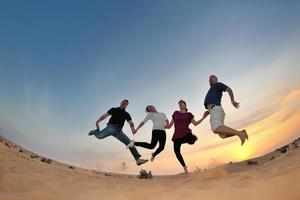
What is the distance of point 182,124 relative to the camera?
11.5m

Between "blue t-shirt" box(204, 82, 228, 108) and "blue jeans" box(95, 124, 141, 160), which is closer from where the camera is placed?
"blue t-shirt" box(204, 82, 228, 108)

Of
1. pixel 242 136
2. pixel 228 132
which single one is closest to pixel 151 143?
pixel 228 132

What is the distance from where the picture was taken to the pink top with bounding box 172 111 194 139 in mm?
11492

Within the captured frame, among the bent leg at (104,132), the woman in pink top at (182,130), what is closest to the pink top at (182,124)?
the woman in pink top at (182,130)

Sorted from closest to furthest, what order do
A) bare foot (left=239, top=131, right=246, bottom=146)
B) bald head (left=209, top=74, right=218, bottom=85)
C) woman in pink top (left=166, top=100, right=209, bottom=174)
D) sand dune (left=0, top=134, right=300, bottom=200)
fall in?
sand dune (left=0, top=134, right=300, bottom=200)
bare foot (left=239, top=131, right=246, bottom=146)
bald head (left=209, top=74, right=218, bottom=85)
woman in pink top (left=166, top=100, right=209, bottom=174)

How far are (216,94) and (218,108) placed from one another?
386 mm

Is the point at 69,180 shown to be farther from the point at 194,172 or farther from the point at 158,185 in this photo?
Result: the point at 194,172

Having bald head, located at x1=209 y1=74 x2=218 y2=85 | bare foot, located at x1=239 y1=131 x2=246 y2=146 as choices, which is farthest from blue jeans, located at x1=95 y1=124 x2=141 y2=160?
bare foot, located at x1=239 y1=131 x2=246 y2=146

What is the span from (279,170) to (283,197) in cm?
143

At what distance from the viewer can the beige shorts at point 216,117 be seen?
Result: 32.7ft

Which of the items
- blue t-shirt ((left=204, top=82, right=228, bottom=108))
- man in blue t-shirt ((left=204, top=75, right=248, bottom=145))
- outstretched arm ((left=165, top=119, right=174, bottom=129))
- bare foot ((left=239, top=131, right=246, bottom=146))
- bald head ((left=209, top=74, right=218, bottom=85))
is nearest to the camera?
bare foot ((left=239, top=131, right=246, bottom=146))

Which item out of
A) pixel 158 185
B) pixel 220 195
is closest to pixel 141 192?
pixel 158 185

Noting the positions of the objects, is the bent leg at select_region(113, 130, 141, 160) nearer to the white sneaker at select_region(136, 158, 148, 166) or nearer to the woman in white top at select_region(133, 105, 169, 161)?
the white sneaker at select_region(136, 158, 148, 166)

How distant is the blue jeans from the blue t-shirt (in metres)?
3.26
